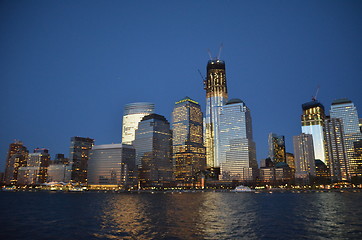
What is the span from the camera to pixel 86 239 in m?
48.7

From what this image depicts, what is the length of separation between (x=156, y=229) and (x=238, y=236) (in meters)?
15.8

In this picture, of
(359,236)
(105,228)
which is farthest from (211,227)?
(359,236)

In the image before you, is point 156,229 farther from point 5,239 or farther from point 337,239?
point 337,239

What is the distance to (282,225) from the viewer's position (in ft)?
208

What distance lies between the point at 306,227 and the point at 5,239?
183ft

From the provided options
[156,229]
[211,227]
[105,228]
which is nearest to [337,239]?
[211,227]

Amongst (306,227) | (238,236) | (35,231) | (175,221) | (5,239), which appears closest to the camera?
(5,239)

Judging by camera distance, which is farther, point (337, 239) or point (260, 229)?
point (260, 229)

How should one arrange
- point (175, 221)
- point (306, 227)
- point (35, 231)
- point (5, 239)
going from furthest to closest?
point (175, 221), point (306, 227), point (35, 231), point (5, 239)

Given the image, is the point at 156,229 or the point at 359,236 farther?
the point at 156,229

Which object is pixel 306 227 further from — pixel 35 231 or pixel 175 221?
pixel 35 231

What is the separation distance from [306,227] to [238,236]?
60.8 ft

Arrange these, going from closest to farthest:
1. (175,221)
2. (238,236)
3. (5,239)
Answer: (5,239) → (238,236) → (175,221)

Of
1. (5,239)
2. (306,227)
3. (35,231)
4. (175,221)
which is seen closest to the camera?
(5,239)
